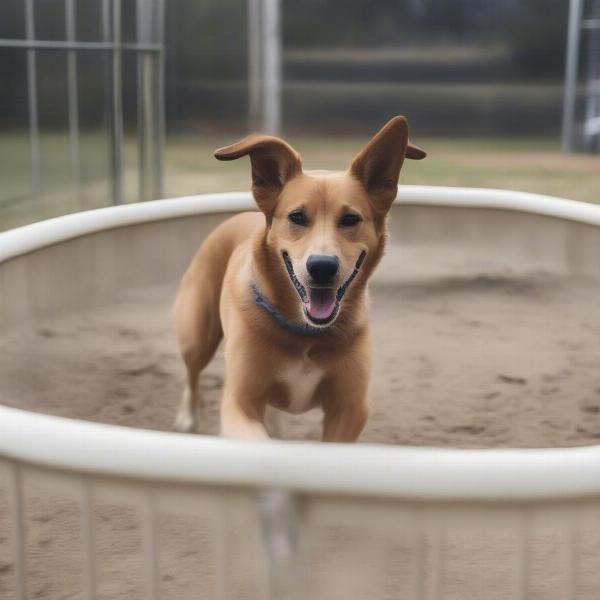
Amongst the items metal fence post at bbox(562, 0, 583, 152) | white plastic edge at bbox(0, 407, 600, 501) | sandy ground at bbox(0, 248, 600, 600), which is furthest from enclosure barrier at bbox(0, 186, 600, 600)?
metal fence post at bbox(562, 0, 583, 152)

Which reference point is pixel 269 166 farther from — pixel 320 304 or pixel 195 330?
pixel 195 330

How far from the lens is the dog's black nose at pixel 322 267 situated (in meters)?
2.45

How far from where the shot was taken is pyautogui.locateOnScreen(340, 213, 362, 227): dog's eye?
103 inches

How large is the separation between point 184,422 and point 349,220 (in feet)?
4.22

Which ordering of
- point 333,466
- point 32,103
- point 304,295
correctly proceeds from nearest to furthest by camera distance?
point 333,466 → point 304,295 → point 32,103

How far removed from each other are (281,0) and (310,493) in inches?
453

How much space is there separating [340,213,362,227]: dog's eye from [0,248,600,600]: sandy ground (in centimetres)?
92

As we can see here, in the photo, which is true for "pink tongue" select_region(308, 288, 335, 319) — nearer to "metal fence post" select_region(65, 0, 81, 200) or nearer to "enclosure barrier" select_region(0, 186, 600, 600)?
"enclosure barrier" select_region(0, 186, 600, 600)

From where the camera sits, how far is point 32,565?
2084 mm

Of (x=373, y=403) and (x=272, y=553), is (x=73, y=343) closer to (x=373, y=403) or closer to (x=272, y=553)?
(x=373, y=403)

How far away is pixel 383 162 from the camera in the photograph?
8.92ft

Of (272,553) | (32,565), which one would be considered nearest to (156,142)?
(32,565)

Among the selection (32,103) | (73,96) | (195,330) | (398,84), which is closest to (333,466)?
(195,330)

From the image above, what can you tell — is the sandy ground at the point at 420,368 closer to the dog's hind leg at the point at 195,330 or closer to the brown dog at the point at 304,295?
the dog's hind leg at the point at 195,330
